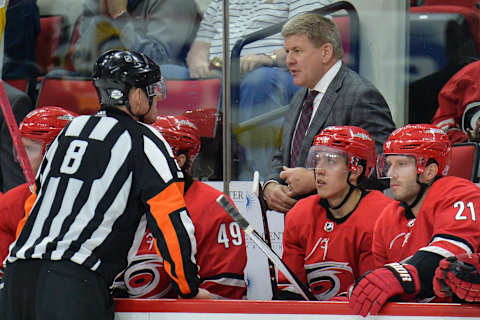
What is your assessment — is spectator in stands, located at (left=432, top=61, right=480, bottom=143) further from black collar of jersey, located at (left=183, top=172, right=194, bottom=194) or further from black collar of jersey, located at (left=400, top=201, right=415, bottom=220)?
black collar of jersey, located at (left=183, top=172, right=194, bottom=194)

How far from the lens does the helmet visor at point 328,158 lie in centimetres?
293

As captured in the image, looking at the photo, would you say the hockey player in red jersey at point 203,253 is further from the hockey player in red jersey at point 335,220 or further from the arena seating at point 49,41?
the arena seating at point 49,41

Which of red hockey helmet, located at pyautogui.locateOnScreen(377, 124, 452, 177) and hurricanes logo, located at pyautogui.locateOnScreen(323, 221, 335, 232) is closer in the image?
red hockey helmet, located at pyautogui.locateOnScreen(377, 124, 452, 177)

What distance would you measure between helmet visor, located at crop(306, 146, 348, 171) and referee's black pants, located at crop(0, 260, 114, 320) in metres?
1.26

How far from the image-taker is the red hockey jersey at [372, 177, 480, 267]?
2193 millimetres

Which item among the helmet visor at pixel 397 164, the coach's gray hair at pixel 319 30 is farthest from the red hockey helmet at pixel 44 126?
the helmet visor at pixel 397 164

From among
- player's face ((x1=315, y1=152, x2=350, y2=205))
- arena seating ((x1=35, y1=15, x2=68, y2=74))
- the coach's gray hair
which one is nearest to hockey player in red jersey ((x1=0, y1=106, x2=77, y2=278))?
arena seating ((x1=35, y1=15, x2=68, y2=74))

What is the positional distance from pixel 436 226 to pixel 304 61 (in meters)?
1.54

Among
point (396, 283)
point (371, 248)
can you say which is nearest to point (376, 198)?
point (371, 248)

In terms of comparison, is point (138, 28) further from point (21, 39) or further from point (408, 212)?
point (408, 212)

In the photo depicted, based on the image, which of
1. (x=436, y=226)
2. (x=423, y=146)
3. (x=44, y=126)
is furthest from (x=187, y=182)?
(x=436, y=226)

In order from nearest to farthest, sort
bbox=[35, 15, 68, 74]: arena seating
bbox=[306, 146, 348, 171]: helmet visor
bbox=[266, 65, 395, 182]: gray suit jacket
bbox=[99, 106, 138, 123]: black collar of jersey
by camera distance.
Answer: bbox=[99, 106, 138, 123]: black collar of jersey → bbox=[306, 146, 348, 171]: helmet visor → bbox=[266, 65, 395, 182]: gray suit jacket → bbox=[35, 15, 68, 74]: arena seating

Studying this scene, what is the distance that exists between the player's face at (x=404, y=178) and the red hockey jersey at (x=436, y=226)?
2.7 inches

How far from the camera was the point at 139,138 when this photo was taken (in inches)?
80.0
